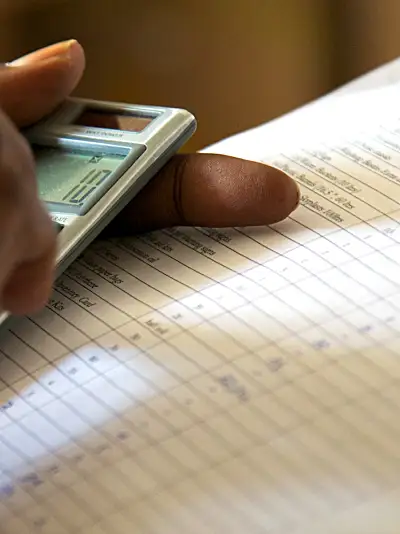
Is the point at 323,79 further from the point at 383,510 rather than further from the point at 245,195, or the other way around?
the point at 383,510

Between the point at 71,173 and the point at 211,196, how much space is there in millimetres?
69

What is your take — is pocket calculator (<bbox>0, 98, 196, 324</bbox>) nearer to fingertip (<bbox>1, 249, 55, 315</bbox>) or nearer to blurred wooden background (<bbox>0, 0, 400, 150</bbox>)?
fingertip (<bbox>1, 249, 55, 315</bbox>)

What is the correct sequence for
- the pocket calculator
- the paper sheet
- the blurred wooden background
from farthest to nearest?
the blurred wooden background, the pocket calculator, the paper sheet

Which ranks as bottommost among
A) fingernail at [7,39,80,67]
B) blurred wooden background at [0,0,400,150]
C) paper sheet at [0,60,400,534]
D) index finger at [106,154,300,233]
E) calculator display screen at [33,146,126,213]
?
blurred wooden background at [0,0,400,150]

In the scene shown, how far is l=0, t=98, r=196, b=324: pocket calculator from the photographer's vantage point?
1.14 feet

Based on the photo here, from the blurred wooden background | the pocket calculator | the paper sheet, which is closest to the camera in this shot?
the paper sheet

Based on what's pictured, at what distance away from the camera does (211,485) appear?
24 cm

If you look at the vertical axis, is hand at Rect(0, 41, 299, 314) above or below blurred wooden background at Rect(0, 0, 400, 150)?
above

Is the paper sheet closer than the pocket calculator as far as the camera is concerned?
Yes

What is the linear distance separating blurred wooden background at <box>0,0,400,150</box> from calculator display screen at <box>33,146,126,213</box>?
386 mm

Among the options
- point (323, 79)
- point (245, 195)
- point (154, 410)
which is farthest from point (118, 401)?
point (323, 79)

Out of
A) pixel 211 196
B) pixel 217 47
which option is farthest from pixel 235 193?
pixel 217 47

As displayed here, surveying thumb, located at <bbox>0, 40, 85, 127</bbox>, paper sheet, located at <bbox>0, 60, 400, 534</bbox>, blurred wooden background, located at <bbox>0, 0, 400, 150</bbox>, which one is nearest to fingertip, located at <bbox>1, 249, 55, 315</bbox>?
paper sheet, located at <bbox>0, 60, 400, 534</bbox>

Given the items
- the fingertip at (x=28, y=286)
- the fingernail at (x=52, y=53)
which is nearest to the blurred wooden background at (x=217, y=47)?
the fingernail at (x=52, y=53)
